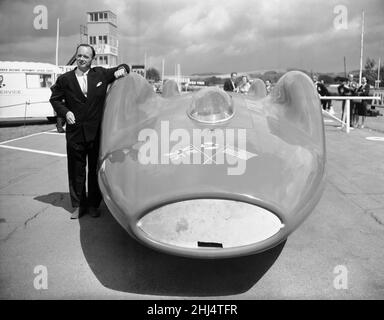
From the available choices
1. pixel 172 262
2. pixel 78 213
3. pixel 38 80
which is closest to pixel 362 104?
pixel 78 213

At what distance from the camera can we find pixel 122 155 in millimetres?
2701

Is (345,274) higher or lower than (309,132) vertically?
lower

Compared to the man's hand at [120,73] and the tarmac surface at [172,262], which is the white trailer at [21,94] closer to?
the tarmac surface at [172,262]

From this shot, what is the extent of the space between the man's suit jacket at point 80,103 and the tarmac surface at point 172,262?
0.93m

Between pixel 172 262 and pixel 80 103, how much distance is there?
1829mm

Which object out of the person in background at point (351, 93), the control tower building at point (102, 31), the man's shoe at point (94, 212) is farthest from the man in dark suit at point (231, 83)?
the man's shoe at point (94, 212)

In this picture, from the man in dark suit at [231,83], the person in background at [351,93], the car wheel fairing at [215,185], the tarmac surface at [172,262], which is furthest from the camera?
the person in background at [351,93]

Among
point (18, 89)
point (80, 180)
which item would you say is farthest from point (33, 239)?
point (18, 89)

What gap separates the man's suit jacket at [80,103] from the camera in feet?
12.4

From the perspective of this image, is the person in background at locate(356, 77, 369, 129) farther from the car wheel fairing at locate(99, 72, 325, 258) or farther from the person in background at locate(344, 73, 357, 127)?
the car wheel fairing at locate(99, 72, 325, 258)

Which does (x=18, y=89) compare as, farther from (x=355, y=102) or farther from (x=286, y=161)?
(x=286, y=161)

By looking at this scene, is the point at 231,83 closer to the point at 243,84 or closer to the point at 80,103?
the point at 243,84

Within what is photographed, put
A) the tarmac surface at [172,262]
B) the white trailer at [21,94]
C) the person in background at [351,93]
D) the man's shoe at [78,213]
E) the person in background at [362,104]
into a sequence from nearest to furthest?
the tarmac surface at [172,262], the man's shoe at [78,213], the person in background at [362,104], the person in background at [351,93], the white trailer at [21,94]
